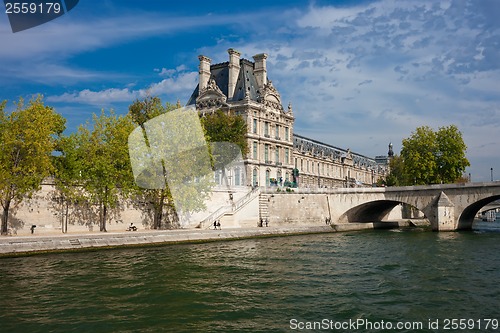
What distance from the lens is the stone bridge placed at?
4859 centimetres

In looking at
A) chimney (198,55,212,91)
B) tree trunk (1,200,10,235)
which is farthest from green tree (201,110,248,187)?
tree trunk (1,200,10,235)

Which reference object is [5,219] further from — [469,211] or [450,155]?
[450,155]

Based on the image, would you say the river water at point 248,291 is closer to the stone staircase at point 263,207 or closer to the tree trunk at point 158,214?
the tree trunk at point 158,214

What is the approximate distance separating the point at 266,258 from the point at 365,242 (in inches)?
530

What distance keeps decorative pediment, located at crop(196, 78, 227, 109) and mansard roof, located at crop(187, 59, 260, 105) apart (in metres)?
1.70

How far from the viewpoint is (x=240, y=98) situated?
6825 cm

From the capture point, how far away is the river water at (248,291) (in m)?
14.0

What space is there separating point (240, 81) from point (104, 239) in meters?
43.6

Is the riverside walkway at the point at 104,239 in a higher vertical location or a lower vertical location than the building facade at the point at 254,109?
lower

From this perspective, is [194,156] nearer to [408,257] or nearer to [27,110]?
[27,110]

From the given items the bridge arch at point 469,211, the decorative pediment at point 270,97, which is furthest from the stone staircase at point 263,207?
the decorative pediment at point 270,97

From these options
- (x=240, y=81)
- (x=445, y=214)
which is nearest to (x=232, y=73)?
(x=240, y=81)

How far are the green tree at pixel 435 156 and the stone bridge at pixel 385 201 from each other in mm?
Result: 6340

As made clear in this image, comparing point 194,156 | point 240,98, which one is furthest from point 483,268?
point 240,98
